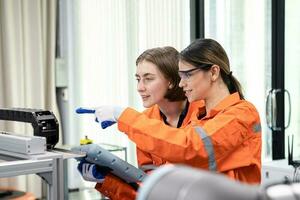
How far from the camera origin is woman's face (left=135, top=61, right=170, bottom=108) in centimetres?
161

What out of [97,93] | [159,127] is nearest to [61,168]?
[159,127]

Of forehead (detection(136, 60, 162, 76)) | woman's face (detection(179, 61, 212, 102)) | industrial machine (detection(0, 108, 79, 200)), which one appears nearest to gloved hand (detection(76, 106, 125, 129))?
industrial machine (detection(0, 108, 79, 200))

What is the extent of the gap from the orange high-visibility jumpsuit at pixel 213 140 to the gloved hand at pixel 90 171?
0.19m

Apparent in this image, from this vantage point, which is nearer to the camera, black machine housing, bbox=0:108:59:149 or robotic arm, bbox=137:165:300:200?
robotic arm, bbox=137:165:300:200

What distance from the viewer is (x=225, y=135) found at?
119 cm

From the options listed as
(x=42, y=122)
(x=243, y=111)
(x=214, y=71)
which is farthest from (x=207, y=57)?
(x=42, y=122)

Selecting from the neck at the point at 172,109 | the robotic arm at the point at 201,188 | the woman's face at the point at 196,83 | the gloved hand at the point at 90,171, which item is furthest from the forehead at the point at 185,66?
the robotic arm at the point at 201,188

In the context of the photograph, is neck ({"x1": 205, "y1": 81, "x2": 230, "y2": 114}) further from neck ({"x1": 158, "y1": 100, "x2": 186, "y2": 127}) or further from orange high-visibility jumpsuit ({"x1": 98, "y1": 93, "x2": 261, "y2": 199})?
neck ({"x1": 158, "y1": 100, "x2": 186, "y2": 127})

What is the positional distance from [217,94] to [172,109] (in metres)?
0.33

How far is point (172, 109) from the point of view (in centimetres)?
167

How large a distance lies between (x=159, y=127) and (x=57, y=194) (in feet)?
1.08

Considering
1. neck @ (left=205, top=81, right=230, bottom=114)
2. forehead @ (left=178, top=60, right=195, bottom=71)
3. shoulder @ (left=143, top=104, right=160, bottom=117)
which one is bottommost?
shoulder @ (left=143, top=104, right=160, bottom=117)

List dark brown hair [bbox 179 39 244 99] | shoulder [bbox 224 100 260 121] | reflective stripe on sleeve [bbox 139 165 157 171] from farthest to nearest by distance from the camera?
reflective stripe on sleeve [bbox 139 165 157 171], dark brown hair [bbox 179 39 244 99], shoulder [bbox 224 100 260 121]

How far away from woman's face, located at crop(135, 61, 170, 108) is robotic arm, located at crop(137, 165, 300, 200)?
1.10 meters
